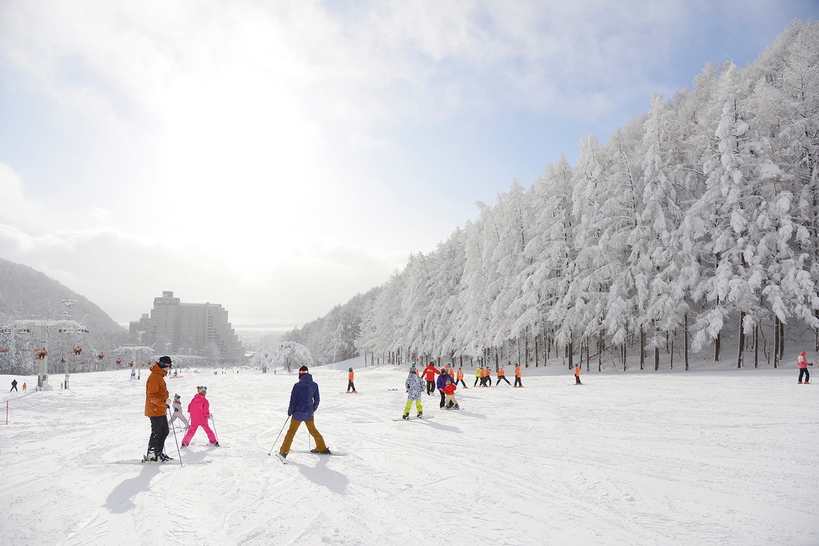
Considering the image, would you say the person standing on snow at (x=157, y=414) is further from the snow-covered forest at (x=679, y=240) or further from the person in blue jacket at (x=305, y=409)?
the snow-covered forest at (x=679, y=240)

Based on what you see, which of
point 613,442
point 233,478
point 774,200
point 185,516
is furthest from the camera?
point 774,200

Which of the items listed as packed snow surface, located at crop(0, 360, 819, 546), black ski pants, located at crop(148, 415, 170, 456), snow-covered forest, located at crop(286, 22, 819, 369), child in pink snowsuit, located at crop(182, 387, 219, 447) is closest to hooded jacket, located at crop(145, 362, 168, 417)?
black ski pants, located at crop(148, 415, 170, 456)

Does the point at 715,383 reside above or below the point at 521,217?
below

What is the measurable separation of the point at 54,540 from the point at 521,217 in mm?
36003

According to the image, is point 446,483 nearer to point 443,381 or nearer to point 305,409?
point 305,409

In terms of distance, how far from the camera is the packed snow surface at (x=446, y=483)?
195 inches

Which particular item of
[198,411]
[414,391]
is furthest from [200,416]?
[414,391]

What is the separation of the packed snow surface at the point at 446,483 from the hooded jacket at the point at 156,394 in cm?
95

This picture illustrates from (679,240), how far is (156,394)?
2721cm

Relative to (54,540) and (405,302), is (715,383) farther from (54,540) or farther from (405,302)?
(405,302)

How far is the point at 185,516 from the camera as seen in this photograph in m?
5.58

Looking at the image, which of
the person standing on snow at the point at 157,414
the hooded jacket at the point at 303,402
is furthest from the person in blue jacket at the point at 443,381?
the person standing on snow at the point at 157,414

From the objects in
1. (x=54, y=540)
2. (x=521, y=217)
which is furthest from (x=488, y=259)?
(x=54, y=540)

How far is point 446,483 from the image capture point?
6.78m
